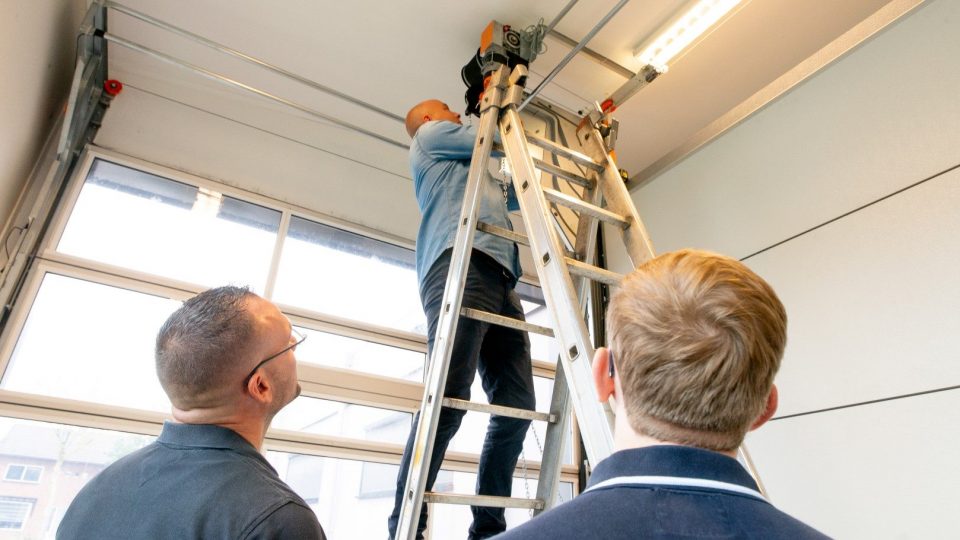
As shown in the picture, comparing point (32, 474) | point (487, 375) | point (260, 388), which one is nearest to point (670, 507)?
point (260, 388)

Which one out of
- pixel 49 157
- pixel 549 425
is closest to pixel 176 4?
pixel 49 157

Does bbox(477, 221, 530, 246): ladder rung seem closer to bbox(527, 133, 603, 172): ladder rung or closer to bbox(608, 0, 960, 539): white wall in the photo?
bbox(527, 133, 603, 172): ladder rung

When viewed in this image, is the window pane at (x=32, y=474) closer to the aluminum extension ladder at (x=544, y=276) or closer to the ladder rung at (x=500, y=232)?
the aluminum extension ladder at (x=544, y=276)

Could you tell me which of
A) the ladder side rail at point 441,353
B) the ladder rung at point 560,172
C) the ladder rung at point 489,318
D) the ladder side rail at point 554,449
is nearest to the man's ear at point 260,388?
the ladder side rail at point 441,353

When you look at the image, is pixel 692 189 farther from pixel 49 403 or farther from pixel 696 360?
pixel 49 403

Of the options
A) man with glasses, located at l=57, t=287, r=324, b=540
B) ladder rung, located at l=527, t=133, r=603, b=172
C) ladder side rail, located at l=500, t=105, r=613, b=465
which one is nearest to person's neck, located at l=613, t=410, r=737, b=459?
ladder side rail, located at l=500, t=105, r=613, b=465

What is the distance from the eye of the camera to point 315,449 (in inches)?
108

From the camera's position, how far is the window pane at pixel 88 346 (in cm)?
239

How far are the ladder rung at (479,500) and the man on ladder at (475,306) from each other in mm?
114

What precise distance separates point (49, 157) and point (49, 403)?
123 centimetres

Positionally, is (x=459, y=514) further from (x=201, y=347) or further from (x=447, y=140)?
(x=201, y=347)

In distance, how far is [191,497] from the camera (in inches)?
33.5

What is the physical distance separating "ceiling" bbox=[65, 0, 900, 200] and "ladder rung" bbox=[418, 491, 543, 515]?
2.24 m

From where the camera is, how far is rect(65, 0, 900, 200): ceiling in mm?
2705
